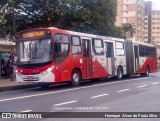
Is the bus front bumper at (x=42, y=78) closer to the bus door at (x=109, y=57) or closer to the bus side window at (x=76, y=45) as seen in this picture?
the bus side window at (x=76, y=45)

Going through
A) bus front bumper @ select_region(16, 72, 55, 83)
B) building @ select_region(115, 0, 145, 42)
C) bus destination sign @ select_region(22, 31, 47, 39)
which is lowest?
bus front bumper @ select_region(16, 72, 55, 83)

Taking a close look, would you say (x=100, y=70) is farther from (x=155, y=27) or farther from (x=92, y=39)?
(x=155, y=27)

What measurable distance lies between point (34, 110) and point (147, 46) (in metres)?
21.9

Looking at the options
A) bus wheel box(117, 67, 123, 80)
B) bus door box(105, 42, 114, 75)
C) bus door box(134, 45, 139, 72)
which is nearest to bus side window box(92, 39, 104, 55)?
bus door box(105, 42, 114, 75)

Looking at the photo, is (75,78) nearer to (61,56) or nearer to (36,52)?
(61,56)

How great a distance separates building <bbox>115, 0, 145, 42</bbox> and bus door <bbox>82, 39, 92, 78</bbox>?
65.7 metres

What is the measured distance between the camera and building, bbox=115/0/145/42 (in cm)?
8575

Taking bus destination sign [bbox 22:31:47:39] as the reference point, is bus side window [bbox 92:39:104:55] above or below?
below

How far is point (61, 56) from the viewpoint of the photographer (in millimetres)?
17328

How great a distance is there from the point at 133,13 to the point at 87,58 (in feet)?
225

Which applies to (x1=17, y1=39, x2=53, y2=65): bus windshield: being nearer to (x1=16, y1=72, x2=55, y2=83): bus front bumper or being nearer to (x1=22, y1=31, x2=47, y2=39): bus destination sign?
(x1=22, y1=31, x2=47, y2=39): bus destination sign

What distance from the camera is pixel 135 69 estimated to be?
1079 inches

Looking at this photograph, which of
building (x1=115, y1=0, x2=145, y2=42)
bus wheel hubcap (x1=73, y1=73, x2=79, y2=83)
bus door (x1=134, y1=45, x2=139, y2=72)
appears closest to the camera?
bus wheel hubcap (x1=73, y1=73, x2=79, y2=83)

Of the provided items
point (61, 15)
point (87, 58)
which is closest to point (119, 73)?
point (87, 58)
